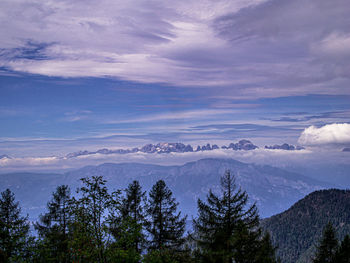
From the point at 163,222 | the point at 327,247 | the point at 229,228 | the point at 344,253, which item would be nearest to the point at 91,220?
the point at 229,228

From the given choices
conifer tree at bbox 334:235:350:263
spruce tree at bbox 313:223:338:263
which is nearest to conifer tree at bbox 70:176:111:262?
conifer tree at bbox 334:235:350:263

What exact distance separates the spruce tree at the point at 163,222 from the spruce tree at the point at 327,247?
19649mm

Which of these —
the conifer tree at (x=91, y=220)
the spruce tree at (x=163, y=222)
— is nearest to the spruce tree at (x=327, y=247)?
the spruce tree at (x=163, y=222)

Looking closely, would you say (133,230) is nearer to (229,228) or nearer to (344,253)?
(229,228)

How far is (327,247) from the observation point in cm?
3888

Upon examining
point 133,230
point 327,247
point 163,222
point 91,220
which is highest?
point 91,220

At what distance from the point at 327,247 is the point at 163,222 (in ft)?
74.8

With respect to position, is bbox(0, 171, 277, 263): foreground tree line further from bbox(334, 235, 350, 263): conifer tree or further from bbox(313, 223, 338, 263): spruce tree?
bbox(313, 223, 338, 263): spruce tree

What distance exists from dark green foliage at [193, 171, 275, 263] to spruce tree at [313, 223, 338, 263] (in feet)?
62.0

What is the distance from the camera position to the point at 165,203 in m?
33.6

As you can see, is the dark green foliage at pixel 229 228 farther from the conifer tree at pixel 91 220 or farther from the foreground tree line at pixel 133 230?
the conifer tree at pixel 91 220

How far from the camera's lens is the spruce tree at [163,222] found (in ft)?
105

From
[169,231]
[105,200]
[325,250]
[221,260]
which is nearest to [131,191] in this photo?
[169,231]

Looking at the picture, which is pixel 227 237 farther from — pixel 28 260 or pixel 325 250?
pixel 325 250
